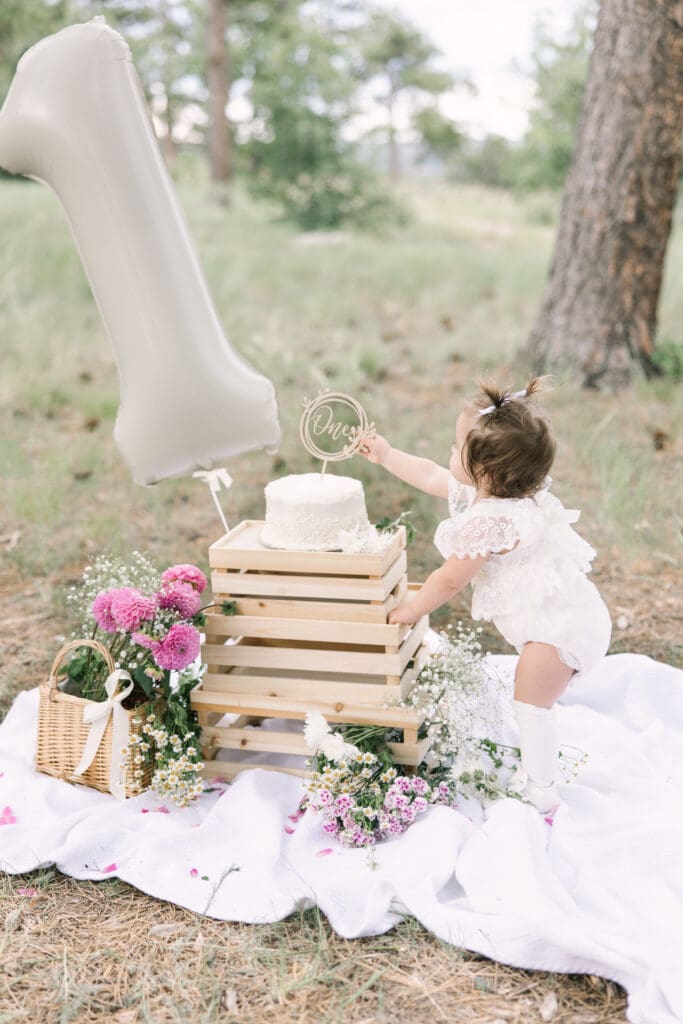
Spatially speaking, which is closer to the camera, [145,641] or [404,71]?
[145,641]

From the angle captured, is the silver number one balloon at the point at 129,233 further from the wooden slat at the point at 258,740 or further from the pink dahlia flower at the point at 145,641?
the wooden slat at the point at 258,740

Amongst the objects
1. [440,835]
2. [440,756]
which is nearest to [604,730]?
[440,756]

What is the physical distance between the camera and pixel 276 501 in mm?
2686

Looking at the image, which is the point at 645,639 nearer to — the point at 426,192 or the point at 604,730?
the point at 604,730

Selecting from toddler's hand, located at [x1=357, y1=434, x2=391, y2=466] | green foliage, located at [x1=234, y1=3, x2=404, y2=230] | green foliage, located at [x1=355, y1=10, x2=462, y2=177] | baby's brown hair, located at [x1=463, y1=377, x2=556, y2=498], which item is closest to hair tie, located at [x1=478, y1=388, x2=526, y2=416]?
baby's brown hair, located at [x1=463, y1=377, x2=556, y2=498]

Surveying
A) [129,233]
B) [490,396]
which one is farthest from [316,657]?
[129,233]

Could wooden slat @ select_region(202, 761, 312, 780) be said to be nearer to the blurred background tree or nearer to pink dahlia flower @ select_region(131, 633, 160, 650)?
pink dahlia flower @ select_region(131, 633, 160, 650)

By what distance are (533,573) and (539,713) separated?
38 centimetres

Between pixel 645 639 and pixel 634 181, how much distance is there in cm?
301

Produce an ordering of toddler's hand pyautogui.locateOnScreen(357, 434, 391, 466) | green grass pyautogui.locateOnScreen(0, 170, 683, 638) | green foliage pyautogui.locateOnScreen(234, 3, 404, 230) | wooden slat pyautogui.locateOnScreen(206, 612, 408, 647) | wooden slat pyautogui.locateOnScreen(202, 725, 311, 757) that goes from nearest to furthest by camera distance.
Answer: wooden slat pyautogui.locateOnScreen(206, 612, 408, 647) < wooden slat pyautogui.locateOnScreen(202, 725, 311, 757) < toddler's hand pyautogui.locateOnScreen(357, 434, 391, 466) < green grass pyautogui.locateOnScreen(0, 170, 683, 638) < green foliage pyautogui.locateOnScreen(234, 3, 404, 230)

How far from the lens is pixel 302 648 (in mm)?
2797

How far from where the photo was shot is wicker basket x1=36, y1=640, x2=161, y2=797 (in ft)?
8.90

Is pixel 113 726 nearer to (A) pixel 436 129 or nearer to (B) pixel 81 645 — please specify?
(B) pixel 81 645

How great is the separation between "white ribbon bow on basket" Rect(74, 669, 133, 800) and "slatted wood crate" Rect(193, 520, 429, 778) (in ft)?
0.72
